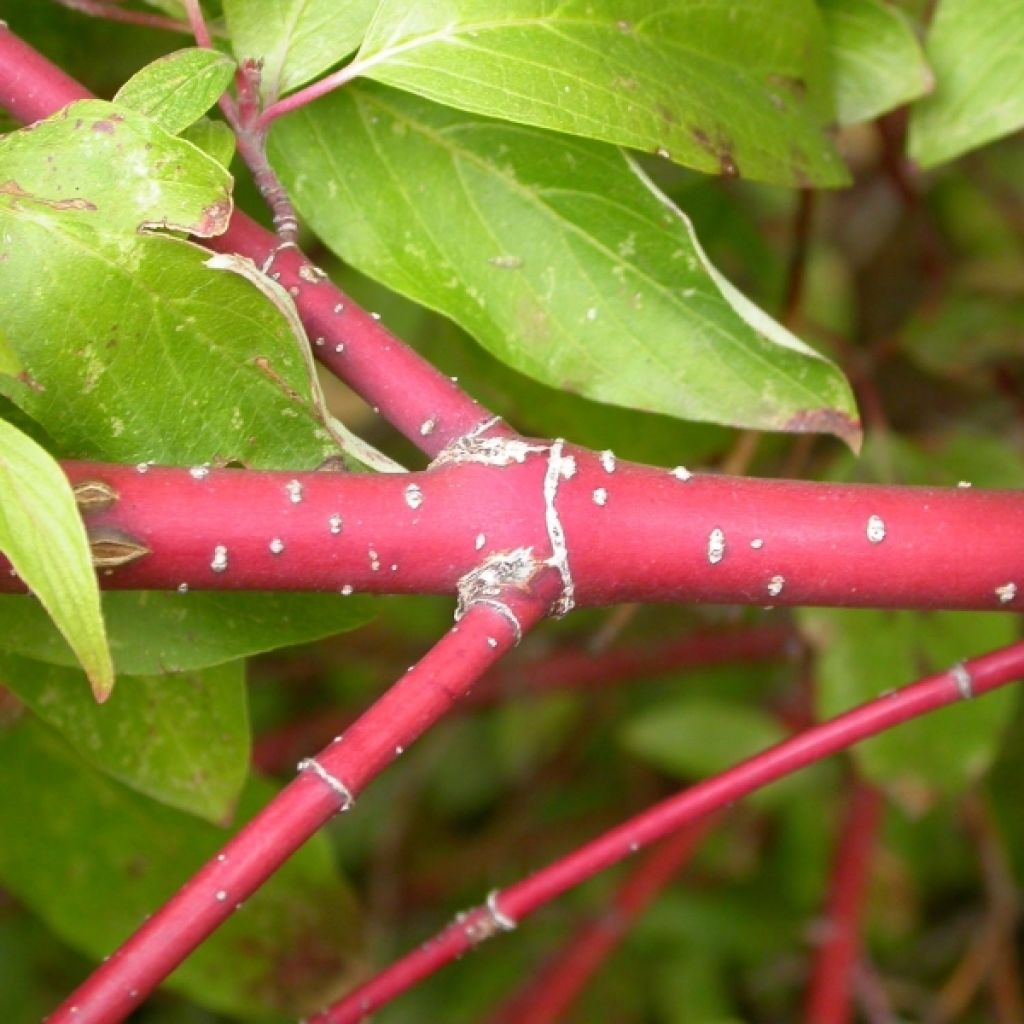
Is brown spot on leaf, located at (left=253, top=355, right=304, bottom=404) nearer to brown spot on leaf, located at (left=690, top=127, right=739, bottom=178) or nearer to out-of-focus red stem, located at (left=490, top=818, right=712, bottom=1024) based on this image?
brown spot on leaf, located at (left=690, top=127, right=739, bottom=178)

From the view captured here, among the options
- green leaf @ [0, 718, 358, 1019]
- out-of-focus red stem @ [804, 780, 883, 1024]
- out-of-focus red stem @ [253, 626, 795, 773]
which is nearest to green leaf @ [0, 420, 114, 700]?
green leaf @ [0, 718, 358, 1019]

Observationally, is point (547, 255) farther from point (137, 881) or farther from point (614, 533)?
point (137, 881)

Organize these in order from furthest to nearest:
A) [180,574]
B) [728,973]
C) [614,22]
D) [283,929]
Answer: [728,973], [283,929], [614,22], [180,574]

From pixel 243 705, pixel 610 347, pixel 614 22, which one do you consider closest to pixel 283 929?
pixel 243 705

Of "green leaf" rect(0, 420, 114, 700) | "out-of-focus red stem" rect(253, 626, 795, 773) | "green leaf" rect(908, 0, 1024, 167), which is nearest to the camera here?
"green leaf" rect(0, 420, 114, 700)

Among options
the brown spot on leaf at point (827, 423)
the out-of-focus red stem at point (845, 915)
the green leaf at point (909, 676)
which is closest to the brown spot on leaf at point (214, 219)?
the brown spot on leaf at point (827, 423)

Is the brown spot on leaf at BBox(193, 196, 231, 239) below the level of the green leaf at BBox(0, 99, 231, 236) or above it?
below

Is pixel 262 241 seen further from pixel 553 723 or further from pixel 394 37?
pixel 553 723
